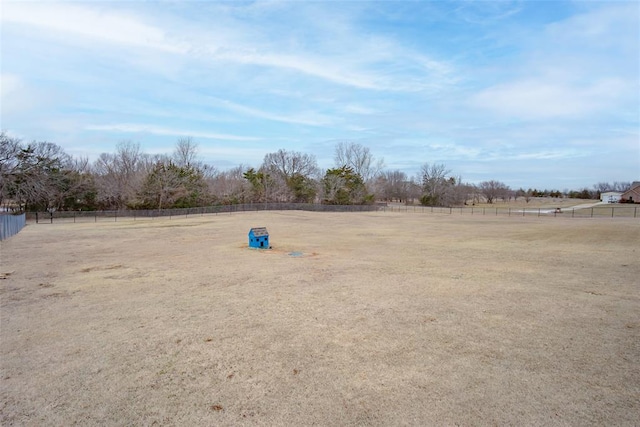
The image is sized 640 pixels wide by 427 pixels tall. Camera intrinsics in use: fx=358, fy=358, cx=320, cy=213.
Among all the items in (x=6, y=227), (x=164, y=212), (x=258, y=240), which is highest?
(x=164, y=212)

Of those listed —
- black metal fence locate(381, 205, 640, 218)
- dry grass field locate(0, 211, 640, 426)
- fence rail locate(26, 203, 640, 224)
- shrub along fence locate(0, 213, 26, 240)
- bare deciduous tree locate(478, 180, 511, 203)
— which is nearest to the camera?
dry grass field locate(0, 211, 640, 426)

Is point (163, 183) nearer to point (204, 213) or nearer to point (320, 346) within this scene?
point (204, 213)

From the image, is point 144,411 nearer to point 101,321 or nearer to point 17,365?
point 17,365

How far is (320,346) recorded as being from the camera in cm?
624

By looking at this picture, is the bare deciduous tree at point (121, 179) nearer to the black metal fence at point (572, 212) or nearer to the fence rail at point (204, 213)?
the fence rail at point (204, 213)

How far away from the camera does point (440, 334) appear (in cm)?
673

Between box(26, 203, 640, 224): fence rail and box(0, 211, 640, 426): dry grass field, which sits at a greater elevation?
box(26, 203, 640, 224): fence rail

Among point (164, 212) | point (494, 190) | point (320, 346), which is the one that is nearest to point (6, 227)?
point (164, 212)

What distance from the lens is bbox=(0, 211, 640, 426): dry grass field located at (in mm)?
4430

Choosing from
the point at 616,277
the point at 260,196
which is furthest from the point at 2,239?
the point at 260,196

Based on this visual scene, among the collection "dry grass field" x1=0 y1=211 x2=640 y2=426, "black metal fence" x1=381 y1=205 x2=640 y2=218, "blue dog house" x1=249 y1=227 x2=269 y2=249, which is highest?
"black metal fence" x1=381 y1=205 x2=640 y2=218

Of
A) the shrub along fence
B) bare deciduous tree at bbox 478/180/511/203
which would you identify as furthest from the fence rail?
bare deciduous tree at bbox 478/180/511/203

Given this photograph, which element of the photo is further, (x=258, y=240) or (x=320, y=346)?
(x=258, y=240)

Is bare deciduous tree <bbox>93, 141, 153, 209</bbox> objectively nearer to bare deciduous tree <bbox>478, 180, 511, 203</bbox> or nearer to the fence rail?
the fence rail
